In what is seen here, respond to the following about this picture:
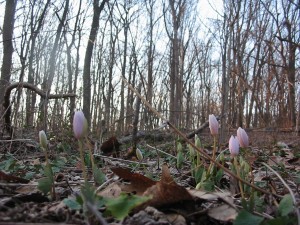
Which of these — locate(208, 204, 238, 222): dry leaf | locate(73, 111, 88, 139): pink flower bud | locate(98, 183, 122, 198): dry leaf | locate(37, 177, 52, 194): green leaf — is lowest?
locate(208, 204, 238, 222): dry leaf

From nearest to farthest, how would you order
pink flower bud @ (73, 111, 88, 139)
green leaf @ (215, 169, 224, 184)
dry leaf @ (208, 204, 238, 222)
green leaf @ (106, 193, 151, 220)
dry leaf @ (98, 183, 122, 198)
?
green leaf @ (106, 193, 151, 220), dry leaf @ (208, 204, 238, 222), pink flower bud @ (73, 111, 88, 139), dry leaf @ (98, 183, 122, 198), green leaf @ (215, 169, 224, 184)

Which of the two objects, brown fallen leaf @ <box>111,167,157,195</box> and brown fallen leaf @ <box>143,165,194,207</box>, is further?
brown fallen leaf @ <box>111,167,157,195</box>

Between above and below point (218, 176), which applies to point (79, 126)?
above

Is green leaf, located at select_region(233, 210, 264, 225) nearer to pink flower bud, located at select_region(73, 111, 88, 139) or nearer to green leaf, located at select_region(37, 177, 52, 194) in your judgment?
pink flower bud, located at select_region(73, 111, 88, 139)

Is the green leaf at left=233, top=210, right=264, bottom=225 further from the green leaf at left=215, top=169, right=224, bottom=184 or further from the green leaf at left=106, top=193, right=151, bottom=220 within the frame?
the green leaf at left=215, top=169, right=224, bottom=184

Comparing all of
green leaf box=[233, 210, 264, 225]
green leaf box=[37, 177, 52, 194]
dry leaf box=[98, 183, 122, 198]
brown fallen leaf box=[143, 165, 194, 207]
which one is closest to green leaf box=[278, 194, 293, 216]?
green leaf box=[233, 210, 264, 225]

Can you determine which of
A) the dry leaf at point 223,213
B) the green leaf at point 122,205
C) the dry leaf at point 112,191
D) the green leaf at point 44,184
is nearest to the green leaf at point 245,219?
→ the dry leaf at point 223,213

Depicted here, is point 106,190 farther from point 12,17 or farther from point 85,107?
point 85,107

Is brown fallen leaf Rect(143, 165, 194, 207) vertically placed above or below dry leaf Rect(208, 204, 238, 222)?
above

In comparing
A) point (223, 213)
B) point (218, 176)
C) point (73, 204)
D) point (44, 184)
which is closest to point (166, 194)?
point (223, 213)

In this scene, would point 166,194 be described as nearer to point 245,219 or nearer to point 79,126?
point 245,219

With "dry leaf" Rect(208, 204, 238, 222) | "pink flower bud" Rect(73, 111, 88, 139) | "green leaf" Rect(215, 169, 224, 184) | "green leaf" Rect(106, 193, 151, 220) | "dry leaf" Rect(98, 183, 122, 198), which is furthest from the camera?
"green leaf" Rect(215, 169, 224, 184)

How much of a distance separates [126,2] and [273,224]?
14.9 meters

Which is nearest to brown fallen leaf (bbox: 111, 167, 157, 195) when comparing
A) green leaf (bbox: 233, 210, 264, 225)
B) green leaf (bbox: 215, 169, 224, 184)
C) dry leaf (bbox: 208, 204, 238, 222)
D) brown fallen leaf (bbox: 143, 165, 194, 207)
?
brown fallen leaf (bbox: 143, 165, 194, 207)
